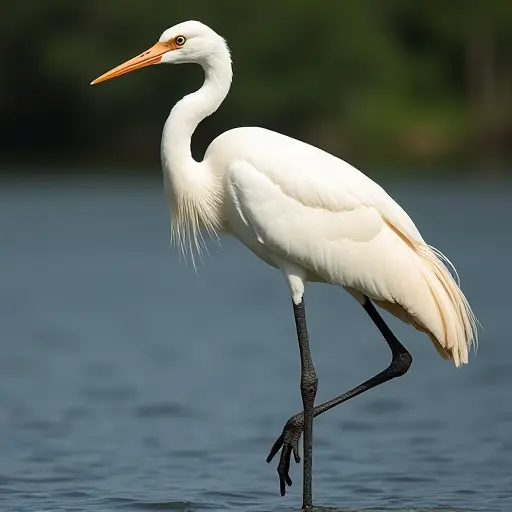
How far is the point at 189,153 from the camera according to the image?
9844 mm

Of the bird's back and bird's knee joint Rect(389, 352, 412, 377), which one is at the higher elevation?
the bird's back

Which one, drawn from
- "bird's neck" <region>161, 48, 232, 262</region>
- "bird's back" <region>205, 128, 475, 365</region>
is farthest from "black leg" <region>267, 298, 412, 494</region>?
"bird's neck" <region>161, 48, 232, 262</region>

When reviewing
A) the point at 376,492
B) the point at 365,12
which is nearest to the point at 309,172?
the point at 376,492

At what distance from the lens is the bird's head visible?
388 inches

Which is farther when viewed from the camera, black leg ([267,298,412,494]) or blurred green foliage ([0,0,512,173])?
blurred green foliage ([0,0,512,173])

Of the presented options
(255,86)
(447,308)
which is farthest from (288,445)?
(255,86)

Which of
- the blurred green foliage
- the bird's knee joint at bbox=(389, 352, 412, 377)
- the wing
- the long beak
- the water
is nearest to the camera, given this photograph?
the wing

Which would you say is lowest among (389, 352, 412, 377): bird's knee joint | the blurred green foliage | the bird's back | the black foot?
the black foot

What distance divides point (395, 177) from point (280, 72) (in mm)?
19149

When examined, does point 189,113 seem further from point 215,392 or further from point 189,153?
point 215,392

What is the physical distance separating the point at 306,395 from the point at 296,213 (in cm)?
122

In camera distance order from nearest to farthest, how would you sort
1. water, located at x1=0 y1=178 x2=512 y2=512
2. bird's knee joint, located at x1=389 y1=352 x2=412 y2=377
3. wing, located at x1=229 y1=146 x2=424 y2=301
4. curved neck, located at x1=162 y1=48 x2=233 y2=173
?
wing, located at x1=229 y1=146 x2=424 y2=301
curved neck, located at x1=162 y1=48 x2=233 y2=173
bird's knee joint, located at x1=389 y1=352 x2=412 y2=377
water, located at x1=0 y1=178 x2=512 y2=512

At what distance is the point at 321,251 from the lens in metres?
9.88

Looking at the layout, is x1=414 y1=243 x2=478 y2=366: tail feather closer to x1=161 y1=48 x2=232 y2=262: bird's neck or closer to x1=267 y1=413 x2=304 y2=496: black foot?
x1=267 y1=413 x2=304 y2=496: black foot
